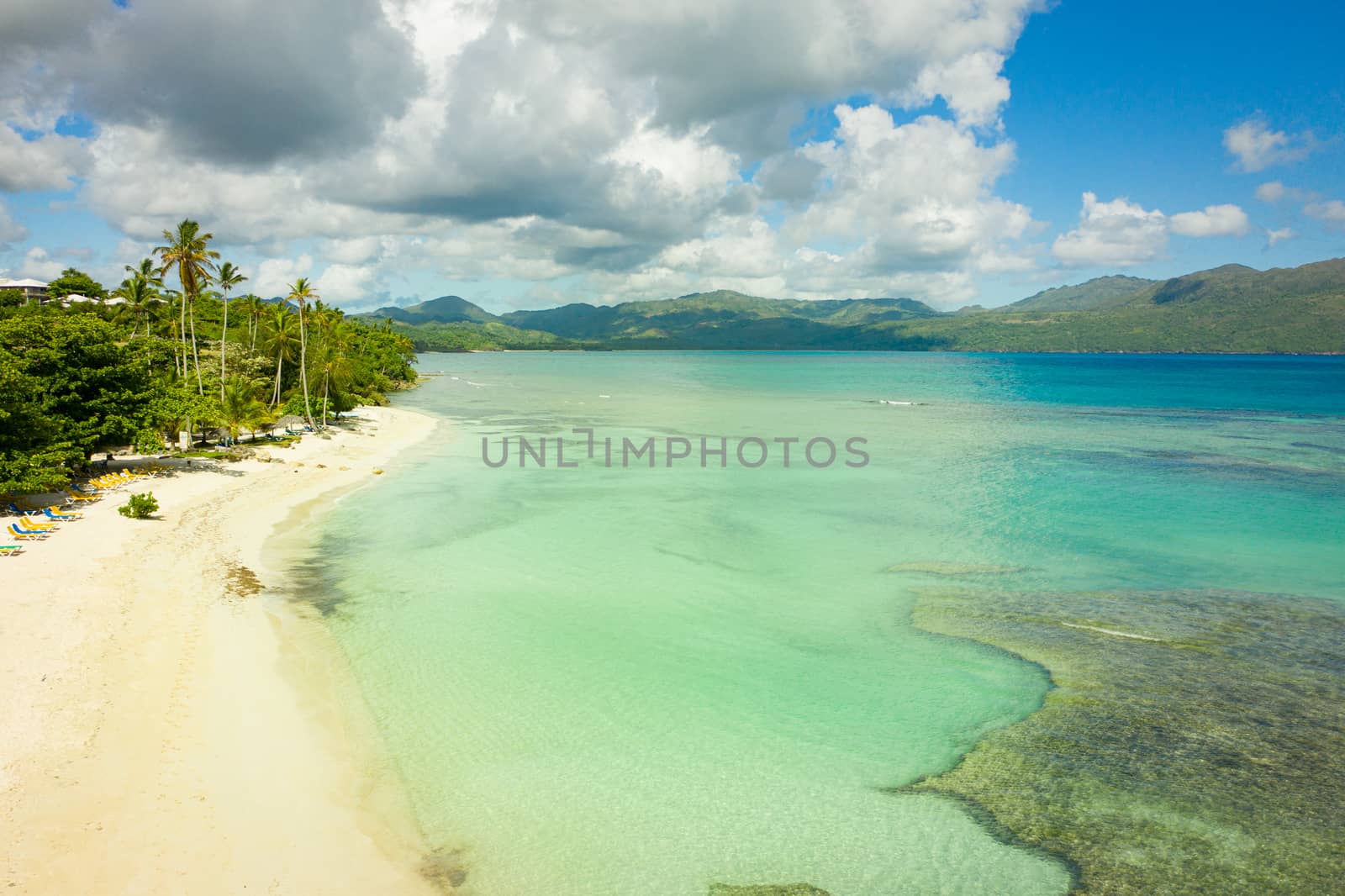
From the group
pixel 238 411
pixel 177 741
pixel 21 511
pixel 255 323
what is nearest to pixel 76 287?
pixel 255 323

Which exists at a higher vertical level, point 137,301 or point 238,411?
point 137,301

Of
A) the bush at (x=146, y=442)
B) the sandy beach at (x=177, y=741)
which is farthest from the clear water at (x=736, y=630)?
the bush at (x=146, y=442)

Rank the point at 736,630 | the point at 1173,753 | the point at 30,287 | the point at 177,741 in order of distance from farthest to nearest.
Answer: the point at 30,287, the point at 736,630, the point at 1173,753, the point at 177,741

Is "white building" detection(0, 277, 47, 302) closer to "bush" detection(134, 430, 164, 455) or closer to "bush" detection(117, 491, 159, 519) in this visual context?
"bush" detection(134, 430, 164, 455)

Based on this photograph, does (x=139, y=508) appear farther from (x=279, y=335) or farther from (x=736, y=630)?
(x=279, y=335)

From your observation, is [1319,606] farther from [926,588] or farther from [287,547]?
[287,547]

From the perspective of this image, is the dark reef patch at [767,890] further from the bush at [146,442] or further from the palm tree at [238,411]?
the palm tree at [238,411]

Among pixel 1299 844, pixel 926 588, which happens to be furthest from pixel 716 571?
pixel 1299 844
